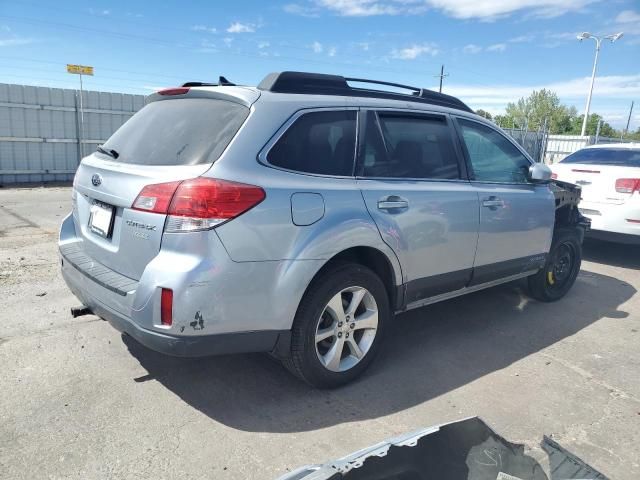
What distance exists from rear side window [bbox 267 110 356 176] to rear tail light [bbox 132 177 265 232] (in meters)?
0.33

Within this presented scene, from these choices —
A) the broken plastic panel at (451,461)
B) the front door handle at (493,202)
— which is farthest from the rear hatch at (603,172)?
the broken plastic panel at (451,461)

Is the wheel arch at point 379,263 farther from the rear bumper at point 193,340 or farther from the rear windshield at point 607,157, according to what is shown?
the rear windshield at point 607,157

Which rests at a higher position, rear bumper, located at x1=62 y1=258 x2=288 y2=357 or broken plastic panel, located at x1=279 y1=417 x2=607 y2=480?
rear bumper, located at x1=62 y1=258 x2=288 y2=357

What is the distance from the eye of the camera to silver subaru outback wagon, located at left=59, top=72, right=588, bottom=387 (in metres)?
2.58

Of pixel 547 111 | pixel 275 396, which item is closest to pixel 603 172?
pixel 275 396

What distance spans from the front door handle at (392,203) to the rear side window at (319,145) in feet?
0.95

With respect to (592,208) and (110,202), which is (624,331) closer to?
(592,208)

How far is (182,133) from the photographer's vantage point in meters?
2.93

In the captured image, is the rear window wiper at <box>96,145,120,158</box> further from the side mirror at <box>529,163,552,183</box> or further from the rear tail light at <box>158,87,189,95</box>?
the side mirror at <box>529,163,552,183</box>

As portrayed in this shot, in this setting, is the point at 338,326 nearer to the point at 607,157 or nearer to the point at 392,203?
the point at 392,203

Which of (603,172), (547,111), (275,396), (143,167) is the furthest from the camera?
(547,111)

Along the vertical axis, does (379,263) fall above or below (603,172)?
below

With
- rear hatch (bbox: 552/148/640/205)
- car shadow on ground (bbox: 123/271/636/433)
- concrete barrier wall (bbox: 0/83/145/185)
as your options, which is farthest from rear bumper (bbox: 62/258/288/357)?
concrete barrier wall (bbox: 0/83/145/185)

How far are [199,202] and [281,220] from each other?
1.47 feet
